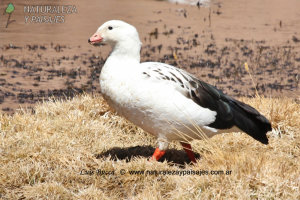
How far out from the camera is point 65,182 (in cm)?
518

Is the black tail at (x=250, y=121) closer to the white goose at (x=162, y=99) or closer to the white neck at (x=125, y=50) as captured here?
the white goose at (x=162, y=99)

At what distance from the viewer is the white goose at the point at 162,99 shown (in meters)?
4.96

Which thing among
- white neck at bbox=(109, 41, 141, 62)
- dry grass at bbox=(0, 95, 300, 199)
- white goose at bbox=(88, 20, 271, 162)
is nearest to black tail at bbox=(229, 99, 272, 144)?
white goose at bbox=(88, 20, 271, 162)

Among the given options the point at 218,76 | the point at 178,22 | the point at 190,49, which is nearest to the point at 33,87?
the point at 218,76

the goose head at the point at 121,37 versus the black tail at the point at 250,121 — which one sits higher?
the goose head at the point at 121,37

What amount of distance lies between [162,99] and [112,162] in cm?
105

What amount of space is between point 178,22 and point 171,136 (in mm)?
13789

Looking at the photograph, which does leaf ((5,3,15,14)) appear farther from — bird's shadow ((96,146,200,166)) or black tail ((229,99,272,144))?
black tail ((229,99,272,144))

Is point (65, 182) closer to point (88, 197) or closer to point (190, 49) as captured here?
point (88, 197)

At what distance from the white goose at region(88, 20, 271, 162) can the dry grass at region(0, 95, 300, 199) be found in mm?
356

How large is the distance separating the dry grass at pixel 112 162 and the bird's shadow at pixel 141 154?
17 centimetres

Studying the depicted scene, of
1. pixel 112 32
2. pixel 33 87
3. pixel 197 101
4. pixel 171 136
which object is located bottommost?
pixel 33 87

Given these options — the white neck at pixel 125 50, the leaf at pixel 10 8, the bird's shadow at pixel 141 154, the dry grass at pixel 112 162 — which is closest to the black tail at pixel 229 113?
the dry grass at pixel 112 162

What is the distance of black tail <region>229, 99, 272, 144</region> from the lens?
5324 mm
